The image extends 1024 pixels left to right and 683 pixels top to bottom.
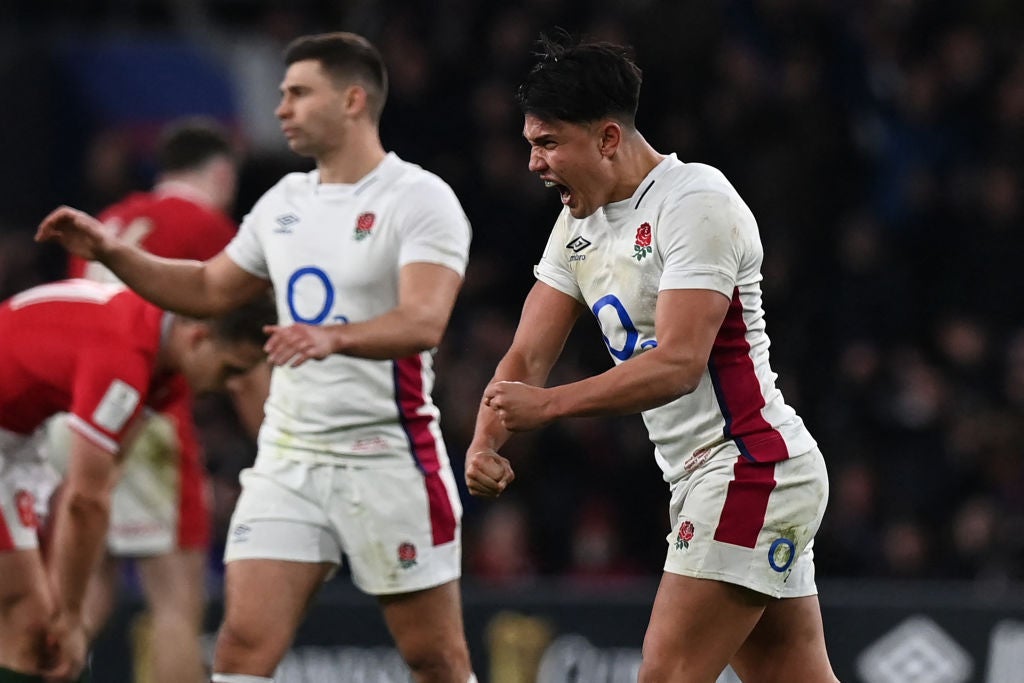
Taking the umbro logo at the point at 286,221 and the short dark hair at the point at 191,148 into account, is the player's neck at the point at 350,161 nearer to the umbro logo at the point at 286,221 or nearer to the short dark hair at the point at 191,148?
the umbro logo at the point at 286,221

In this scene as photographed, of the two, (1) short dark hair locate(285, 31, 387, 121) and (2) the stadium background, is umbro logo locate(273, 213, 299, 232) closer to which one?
(1) short dark hair locate(285, 31, 387, 121)

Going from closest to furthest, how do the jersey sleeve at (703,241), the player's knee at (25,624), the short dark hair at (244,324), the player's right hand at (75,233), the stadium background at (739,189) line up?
the jersey sleeve at (703,241) → the player's right hand at (75,233) → the short dark hair at (244,324) → the player's knee at (25,624) → the stadium background at (739,189)

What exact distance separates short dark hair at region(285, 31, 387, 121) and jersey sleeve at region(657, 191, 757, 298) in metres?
1.59

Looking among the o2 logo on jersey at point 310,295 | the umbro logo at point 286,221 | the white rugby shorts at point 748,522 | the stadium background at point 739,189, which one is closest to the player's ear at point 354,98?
the umbro logo at point 286,221

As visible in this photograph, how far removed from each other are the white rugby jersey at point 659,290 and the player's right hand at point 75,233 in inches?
57.8

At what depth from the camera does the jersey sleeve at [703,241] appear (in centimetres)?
432

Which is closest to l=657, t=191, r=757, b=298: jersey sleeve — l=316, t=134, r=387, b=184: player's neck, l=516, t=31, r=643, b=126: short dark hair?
l=516, t=31, r=643, b=126: short dark hair

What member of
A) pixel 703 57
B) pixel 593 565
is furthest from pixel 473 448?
pixel 703 57

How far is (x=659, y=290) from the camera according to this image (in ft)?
14.4

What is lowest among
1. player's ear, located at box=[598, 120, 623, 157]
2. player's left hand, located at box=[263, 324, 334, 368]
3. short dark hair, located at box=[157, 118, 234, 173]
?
player's left hand, located at box=[263, 324, 334, 368]

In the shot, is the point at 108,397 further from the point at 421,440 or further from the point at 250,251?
the point at 421,440

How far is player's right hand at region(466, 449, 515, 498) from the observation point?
4227 mm

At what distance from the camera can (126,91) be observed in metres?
12.2

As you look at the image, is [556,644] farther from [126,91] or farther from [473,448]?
[126,91]
